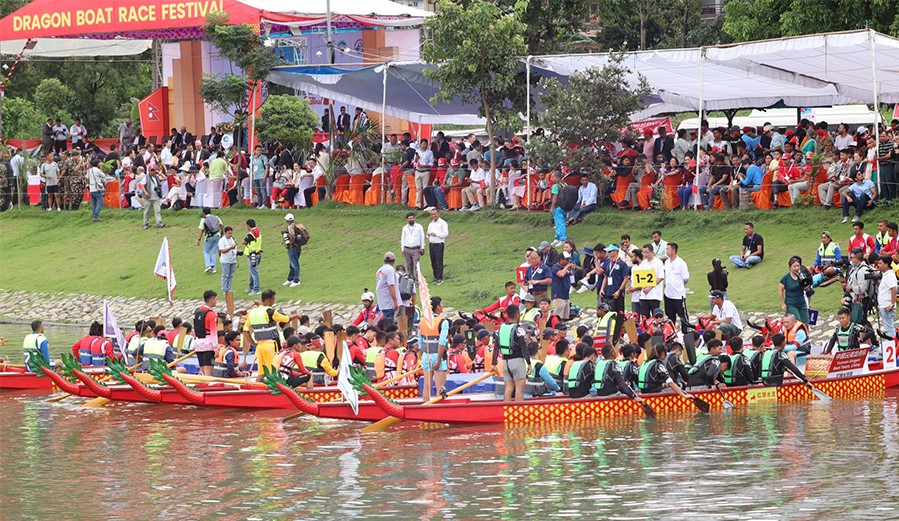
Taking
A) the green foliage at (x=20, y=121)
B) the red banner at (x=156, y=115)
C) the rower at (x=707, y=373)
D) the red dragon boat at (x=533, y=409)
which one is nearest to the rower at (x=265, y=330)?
the red dragon boat at (x=533, y=409)

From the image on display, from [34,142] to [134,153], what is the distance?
8.22 meters

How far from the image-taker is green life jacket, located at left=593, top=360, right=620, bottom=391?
65.6 ft

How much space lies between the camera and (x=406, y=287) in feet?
89.2

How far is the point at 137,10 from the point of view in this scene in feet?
146

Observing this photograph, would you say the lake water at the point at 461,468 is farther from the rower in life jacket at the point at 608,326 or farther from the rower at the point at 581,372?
the rower in life jacket at the point at 608,326

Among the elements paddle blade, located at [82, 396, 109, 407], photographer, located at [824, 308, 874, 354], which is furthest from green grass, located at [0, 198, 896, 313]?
paddle blade, located at [82, 396, 109, 407]

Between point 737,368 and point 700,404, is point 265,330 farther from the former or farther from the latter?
point 737,368

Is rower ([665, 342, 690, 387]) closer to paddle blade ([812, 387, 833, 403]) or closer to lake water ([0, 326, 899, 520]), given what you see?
lake water ([0, 326, 899, 520])

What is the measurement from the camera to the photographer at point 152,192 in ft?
129

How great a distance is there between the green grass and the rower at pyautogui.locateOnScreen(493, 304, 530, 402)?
7.50 metres

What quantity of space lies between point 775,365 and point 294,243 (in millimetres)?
13981

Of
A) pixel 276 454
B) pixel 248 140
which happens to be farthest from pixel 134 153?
pixel 276 454

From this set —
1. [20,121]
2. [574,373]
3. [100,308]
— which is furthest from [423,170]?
[20,121]

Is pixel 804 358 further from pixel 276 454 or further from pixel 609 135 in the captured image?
pixel 609 135
